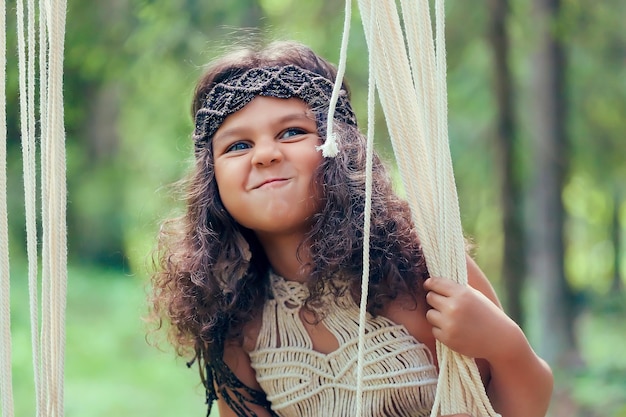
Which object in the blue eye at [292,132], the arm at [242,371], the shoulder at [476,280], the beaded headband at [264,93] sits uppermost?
the beaded headband at [264,93]

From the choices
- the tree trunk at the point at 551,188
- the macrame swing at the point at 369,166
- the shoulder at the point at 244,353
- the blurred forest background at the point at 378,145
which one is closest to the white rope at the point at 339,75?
the macrame swing at the point at 369,166

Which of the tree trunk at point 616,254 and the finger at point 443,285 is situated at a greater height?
the finger at point 443,285

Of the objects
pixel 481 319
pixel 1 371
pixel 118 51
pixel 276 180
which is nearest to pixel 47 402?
pixel 1 371

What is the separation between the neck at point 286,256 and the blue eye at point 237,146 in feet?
0.63

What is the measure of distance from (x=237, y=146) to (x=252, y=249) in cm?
24

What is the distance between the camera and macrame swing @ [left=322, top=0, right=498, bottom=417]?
1.26 metres

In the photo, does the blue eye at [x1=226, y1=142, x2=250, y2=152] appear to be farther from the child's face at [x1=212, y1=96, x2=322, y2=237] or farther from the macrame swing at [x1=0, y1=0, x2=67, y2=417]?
the macrame swing at [x1=0, y1=0, x2=67, y2=417]

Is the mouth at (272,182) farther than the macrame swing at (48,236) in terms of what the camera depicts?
Yes

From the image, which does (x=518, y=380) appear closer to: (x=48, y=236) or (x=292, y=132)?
(x=292, y=132)

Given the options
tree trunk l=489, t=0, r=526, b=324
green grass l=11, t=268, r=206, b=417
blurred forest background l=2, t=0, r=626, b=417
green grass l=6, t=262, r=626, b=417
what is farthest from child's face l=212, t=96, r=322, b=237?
green grass l=11, t=268, r=206, b=417

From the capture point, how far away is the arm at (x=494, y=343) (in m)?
1.31

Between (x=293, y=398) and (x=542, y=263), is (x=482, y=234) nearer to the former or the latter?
(x=542, y=263)

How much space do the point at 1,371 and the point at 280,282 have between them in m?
0.61

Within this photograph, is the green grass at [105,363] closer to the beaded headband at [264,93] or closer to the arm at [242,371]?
the arm at [242,371]
